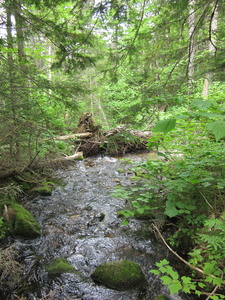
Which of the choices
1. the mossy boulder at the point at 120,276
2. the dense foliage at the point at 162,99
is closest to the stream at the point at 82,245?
the mossy boulder at the point at 120,276

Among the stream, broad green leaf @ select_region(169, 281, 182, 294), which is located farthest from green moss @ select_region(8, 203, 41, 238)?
broad green leaf @ select_region(169, 281, 182, 294)

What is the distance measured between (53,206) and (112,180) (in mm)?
2689

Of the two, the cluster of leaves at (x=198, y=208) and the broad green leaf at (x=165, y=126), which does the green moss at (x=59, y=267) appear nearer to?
the cluster of leaves at (x=198, y=208)

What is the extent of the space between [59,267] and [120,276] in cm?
106

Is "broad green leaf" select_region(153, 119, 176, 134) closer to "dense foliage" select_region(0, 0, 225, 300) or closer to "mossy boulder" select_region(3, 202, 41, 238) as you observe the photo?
"dense foliage" select_region(0, 0, 225, 300)

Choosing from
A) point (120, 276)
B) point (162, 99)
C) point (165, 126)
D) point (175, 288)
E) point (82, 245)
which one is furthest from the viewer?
point (82, 245)

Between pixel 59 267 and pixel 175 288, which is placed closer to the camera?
pixel 175 288

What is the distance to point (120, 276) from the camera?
279 cm

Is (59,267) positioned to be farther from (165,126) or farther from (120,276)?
(165,126)

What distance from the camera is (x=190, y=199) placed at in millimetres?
3104

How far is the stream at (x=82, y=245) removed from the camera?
8.86 ft

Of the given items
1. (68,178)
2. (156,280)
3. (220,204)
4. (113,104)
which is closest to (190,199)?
(220,204)

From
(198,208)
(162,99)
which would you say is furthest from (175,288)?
(162,99)

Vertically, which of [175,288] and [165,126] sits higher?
[165,126]
